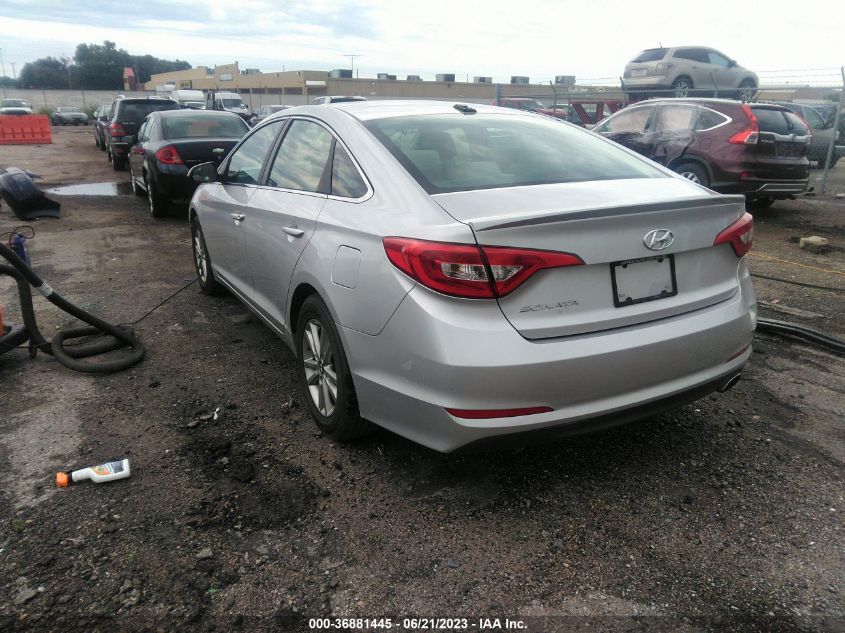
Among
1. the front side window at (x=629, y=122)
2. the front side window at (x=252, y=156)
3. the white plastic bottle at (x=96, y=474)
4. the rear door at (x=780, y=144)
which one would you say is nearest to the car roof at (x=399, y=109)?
the front side window at (x=252, y=156)

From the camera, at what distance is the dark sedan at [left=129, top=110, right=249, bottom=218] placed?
9.57 m

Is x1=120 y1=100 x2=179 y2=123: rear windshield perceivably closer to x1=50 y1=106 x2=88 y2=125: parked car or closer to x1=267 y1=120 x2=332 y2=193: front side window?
x1=267 y1=120 x2=332 y2=193: front side window

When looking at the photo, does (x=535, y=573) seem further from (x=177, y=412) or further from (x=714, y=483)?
(x=177, y=412)

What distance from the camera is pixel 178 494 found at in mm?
2932

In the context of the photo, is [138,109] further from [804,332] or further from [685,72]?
[804,332]

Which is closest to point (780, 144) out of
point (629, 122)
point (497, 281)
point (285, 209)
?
point (629, 122)

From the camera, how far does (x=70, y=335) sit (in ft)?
15.4

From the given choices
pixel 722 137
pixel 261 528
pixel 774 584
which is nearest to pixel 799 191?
pixel 722 137

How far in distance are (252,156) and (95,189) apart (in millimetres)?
10872

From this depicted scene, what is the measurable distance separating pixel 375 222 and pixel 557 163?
1.02 meters

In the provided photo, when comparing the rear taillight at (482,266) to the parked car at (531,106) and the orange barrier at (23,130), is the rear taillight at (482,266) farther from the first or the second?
the orange barrier at (23,130)

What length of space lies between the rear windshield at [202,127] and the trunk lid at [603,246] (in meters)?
8.52

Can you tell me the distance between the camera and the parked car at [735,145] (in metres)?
9.39

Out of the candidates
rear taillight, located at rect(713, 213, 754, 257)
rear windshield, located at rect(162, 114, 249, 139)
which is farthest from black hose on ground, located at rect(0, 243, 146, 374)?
rear windshield, located at rect(162, 114, 249, 139)
